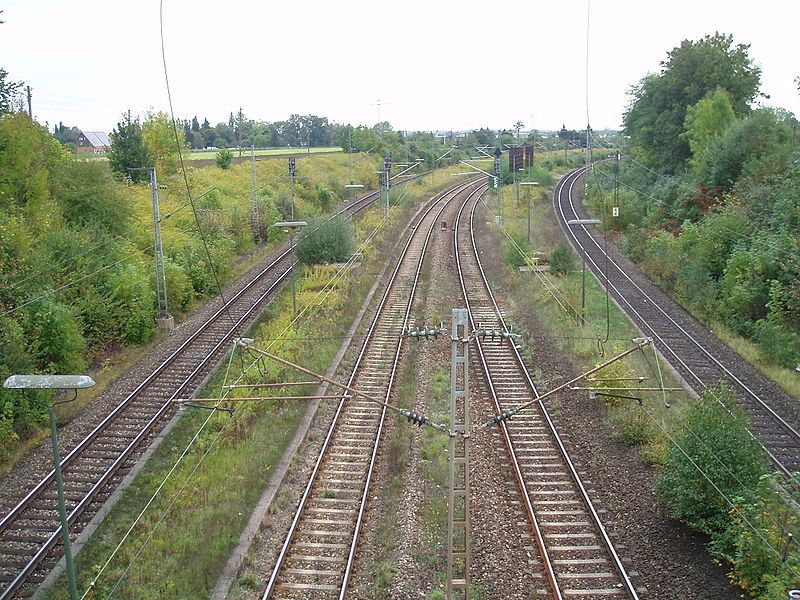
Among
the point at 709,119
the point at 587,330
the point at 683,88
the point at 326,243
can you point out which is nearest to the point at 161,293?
the point at 326,243

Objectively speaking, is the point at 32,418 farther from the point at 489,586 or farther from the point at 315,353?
the point at 489,586

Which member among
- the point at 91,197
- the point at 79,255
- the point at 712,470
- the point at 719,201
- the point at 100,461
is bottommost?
the point at 100,461

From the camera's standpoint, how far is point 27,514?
1373cm

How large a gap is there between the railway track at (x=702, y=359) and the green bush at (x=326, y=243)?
1162cm

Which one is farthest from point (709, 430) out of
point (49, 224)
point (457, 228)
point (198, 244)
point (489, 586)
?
point (457, 228)

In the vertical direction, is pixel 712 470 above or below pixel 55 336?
below

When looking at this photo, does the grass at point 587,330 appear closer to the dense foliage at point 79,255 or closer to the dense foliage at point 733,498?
the dense foliage at point 733,498

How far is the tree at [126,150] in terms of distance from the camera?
40812 mm

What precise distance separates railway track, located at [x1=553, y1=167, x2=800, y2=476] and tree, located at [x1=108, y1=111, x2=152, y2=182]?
24.9 metres

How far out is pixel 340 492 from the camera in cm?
1459

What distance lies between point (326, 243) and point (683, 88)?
24902 millimetres

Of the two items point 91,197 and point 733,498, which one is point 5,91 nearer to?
point 91,197

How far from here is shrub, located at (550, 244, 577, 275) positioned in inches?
1320

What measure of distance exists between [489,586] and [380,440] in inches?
224
